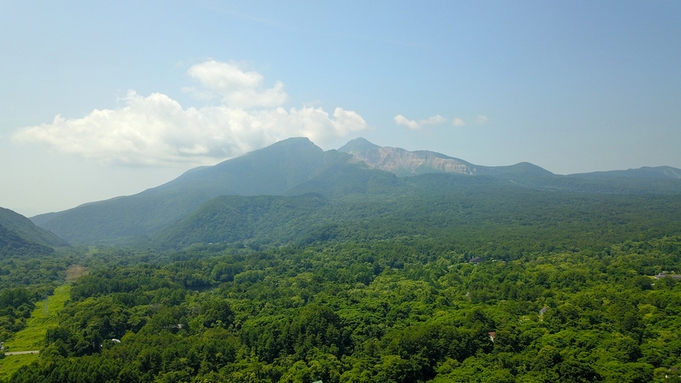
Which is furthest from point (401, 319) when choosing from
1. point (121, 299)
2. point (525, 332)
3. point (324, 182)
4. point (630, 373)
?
point (324, 182)

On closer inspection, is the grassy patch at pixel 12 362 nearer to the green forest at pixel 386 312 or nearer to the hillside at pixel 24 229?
the green forest at pixel 386 312

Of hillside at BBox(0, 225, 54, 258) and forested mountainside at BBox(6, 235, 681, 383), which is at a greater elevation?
hillside at BBox(0, 225, 54, 258)

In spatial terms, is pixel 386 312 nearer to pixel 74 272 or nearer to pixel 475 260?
pixel 475 260

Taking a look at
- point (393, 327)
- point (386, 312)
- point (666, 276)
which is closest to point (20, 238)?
point (386, 312)

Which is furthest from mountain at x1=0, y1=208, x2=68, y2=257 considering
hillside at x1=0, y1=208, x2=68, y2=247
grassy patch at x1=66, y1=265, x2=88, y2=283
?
grassy patch at x1=66, y1=265, x2=88, y2=283

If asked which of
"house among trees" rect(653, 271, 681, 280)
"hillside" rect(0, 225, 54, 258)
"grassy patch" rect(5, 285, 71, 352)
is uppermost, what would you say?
"hillside" rect(0, 225, 54, 258)

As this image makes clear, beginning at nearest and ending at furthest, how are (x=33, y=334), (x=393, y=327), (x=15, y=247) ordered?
(x=393, y=327) < (x=33, y=334) < (x=15, y=247)

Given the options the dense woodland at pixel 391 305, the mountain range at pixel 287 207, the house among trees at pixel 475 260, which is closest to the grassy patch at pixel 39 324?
the dense woodland at pixel 391 305

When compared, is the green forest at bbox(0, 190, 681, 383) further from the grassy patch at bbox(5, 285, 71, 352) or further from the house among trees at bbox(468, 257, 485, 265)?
the grassy patch at bbox(5, 285, 71, 352)
